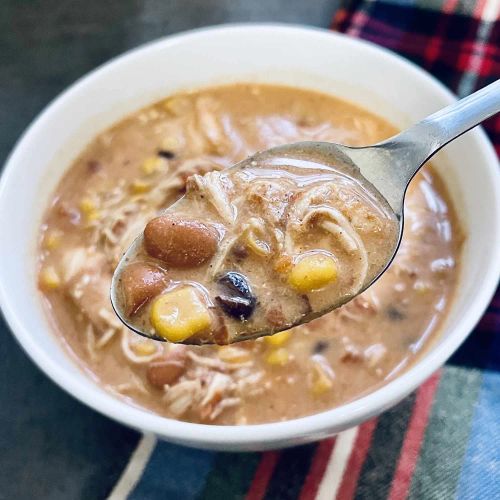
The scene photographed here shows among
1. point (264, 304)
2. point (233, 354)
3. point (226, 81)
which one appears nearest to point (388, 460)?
point (233, 354)

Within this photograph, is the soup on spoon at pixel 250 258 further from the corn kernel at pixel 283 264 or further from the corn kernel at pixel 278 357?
the corn kernel at pixel 278 357

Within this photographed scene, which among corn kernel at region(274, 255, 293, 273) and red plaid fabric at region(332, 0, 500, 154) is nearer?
corn kernel at region(274, 255, 293, 273)

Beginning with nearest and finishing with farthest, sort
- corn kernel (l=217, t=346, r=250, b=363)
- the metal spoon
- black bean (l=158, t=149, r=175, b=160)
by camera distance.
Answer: the metal spoon → corn kernel (l=217, t=346, r=250, b=363) → black bean (l=158, t=149, r=175, b=160)

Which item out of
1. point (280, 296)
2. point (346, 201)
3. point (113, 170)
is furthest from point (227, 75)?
point (280, 296)

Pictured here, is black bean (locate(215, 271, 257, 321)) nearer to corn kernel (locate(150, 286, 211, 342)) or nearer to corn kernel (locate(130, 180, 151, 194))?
corn kernel (locate(150, 286, 211, 342))

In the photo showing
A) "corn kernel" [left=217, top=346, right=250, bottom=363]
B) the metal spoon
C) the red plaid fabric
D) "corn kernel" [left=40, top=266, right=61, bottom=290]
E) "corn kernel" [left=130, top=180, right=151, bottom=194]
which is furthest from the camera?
the red plaid fabric

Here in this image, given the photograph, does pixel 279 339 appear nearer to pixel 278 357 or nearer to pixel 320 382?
pixel 278 357

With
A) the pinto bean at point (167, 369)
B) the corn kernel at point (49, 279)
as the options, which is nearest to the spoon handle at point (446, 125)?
the pinto bean at point (167, 369)

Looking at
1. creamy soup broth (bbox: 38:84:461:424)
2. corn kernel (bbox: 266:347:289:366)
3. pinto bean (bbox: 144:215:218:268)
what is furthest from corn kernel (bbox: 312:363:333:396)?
pinto bean (bbox: 144:215:218:268)
